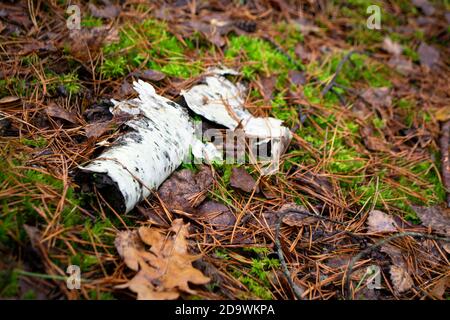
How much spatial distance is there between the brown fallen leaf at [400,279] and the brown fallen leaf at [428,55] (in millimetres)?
2860

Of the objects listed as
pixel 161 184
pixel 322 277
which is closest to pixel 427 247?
pixel 322 277

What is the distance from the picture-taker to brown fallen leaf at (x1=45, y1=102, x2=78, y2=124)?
8.24 feet

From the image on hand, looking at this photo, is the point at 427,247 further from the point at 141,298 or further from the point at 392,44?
the point at 392,44

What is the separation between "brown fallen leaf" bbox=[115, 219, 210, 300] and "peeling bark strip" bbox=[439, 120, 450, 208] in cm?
207

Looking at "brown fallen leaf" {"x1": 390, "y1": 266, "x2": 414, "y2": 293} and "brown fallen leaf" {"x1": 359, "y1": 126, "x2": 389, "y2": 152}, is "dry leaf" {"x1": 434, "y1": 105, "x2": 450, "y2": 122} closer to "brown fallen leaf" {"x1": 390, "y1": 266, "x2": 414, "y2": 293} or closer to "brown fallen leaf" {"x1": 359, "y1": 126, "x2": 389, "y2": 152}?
"brown fallen leaf" {"x1": 359, "y1": 126, "x2": 389, "y2": 152}

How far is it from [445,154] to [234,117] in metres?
1.85

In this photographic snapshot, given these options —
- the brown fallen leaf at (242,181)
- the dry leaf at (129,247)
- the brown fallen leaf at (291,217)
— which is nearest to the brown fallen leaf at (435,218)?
the brown fallen leaf at (291,217)

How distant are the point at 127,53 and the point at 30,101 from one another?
2.79 feet

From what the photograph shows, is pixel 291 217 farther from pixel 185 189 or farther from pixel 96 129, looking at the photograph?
pixel 96 129

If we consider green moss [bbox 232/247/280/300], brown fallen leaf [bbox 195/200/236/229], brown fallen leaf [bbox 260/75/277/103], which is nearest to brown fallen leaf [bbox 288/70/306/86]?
brown fallen leaf [bbox 260/75/277/103]

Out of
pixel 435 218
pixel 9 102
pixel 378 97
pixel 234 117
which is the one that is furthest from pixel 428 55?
pixel 9 102

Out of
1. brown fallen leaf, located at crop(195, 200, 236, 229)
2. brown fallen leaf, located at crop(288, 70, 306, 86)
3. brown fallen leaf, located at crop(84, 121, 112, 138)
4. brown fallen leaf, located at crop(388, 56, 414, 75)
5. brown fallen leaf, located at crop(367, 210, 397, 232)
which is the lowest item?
brown fallen leaf, located at crop(367, 210, 397, 232)

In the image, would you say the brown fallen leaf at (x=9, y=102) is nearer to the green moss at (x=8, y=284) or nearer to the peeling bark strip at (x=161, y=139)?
the peeling bark strip at (x=161, y=139)

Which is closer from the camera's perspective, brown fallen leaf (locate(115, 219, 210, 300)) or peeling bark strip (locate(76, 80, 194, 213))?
brown fallen leaf (locate(115, 219, 210, 300))
